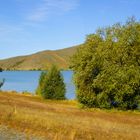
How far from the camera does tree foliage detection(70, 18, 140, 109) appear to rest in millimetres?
47875

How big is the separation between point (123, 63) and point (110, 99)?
4.75 meters

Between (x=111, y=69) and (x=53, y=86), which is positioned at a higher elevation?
(x=111, y=69)

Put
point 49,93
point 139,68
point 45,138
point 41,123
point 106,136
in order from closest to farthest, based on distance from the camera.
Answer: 1. point 45,138
2. point 106,136
3. point 41,123
4. point 139,68
5. point 49,93

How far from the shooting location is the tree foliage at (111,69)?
47875 millimetres

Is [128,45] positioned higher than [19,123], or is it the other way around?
[128,45]

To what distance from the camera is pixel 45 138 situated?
20.0m

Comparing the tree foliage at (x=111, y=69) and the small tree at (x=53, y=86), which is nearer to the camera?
the tree foliage at (x=111, y=69)

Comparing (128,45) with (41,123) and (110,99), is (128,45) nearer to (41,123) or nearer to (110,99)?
(110,99)

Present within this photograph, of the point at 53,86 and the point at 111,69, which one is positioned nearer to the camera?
the point at 111,69

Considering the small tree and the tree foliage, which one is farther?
the small tree

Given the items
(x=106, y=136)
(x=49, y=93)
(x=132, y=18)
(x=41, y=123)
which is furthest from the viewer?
(x=49, y=93)

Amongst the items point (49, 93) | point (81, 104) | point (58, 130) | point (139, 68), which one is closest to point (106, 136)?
point (58, 130)

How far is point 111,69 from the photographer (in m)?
48.5

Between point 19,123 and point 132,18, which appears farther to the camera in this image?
point 132,18
